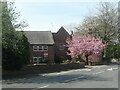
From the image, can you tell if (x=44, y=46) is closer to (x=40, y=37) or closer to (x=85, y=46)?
(x=40, y=37)

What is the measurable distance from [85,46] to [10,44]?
44425mm

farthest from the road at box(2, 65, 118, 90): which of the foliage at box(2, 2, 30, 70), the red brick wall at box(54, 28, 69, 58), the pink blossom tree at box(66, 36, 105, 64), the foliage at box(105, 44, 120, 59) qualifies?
the foliage at box(105, 44, 120, 59)

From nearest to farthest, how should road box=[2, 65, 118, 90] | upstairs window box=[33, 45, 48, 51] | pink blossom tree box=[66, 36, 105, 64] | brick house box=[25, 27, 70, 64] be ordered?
road box=[2, 65, 118, 90] → pink blossom tree box=[66, 36, 105, 64] → brick house box=[25, 27, 70, 64] → upstairs window box=[33, 45, 48, 51]

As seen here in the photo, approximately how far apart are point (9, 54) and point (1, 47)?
11.5 ft

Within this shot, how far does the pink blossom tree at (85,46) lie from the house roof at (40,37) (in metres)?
5.30

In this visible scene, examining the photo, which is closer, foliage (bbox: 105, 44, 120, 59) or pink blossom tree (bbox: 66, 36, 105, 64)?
pink blossom tree (bbox: 66, 36, 105, 64)

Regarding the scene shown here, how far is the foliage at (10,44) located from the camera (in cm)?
3497

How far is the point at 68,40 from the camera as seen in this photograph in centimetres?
8869

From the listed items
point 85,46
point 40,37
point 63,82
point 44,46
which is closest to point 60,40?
point 40,37

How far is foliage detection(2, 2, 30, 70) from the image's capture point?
35.0m

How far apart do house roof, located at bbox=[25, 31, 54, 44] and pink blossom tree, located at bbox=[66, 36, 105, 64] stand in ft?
17.4

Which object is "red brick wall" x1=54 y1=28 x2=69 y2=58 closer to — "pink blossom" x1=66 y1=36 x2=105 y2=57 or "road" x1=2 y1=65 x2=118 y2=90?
"pink blossom" x1=66 y1=36 x2=105 y2=57

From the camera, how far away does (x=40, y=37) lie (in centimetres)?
8769

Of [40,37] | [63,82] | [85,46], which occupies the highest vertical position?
[40,37]
